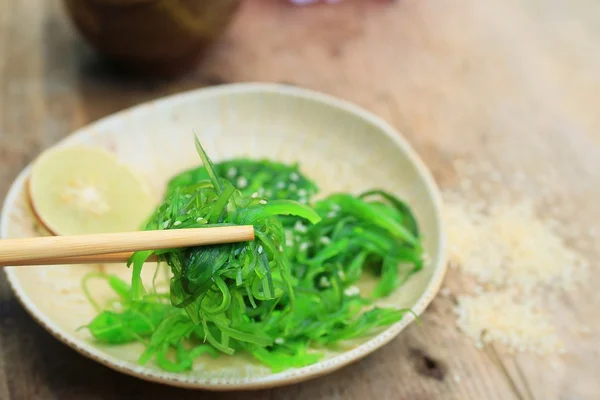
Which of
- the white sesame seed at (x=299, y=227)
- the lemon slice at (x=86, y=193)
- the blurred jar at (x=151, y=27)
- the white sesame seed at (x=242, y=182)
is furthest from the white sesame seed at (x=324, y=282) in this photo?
the blurred jar at (x=151, y=27)

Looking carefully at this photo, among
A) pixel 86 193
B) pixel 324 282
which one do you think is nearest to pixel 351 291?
pixel 324 282

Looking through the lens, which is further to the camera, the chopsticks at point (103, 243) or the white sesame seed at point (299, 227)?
the white sesame seed at point (299, 227)

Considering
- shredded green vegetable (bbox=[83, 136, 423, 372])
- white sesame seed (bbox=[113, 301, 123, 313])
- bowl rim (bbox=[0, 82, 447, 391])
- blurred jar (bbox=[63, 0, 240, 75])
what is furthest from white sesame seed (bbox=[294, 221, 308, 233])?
blurred jar (bbox=[63, 0, 240, 75])

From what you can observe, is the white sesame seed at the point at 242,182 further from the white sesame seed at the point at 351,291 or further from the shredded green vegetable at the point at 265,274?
the white sesame seed at the point at 351,291

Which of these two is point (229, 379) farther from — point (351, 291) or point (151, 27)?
point (151, 27)

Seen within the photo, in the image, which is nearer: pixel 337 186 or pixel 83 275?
pixel 83 275

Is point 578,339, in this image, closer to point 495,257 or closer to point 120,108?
point 495,257

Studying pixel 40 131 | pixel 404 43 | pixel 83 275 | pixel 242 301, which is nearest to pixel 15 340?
pixel 83 275
